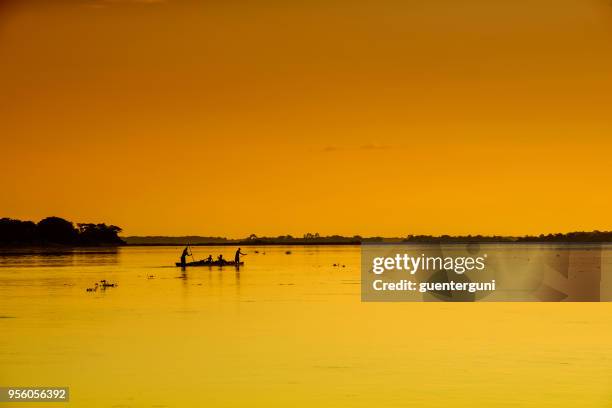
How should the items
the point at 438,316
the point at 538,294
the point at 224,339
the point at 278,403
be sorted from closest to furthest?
1. the point at 278,403
2. the point at 224,339
3. the point at 438,316
4. the point at 538,294

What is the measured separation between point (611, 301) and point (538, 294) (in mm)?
6919

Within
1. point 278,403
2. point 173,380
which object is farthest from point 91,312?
point 278,403

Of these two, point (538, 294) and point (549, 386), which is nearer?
point (549, 386)

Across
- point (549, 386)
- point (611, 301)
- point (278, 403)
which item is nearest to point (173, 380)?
point (278, 403)

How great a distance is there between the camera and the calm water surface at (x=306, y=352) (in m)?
19.6

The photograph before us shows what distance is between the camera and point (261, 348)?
2562cm

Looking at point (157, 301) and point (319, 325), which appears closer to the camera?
point (319, 325)

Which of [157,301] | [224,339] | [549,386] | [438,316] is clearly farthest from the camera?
[157,301]

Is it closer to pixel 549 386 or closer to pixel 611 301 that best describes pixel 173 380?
pixel 549 386

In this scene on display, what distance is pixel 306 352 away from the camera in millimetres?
25000

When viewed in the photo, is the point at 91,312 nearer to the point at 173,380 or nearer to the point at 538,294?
the point at 173,380

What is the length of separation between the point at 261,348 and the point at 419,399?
7.36 meters

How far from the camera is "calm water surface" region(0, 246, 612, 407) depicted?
1956cm

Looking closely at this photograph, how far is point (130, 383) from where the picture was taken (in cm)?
2058
